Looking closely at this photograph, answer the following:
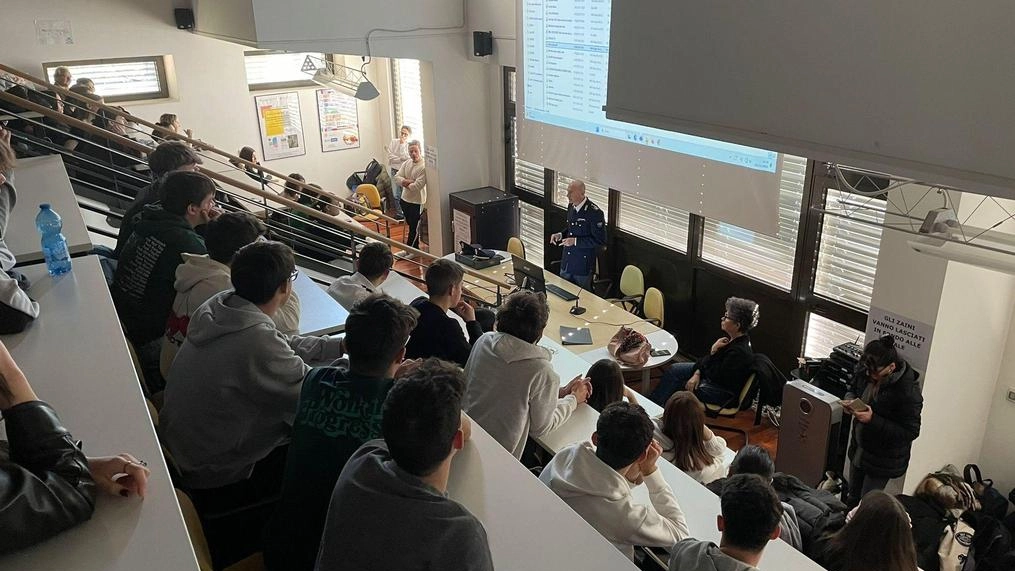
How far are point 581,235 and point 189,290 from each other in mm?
4223

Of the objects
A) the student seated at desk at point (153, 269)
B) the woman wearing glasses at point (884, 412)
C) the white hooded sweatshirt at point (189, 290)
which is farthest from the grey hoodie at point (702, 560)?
the woman wearing glasses at point (884, 412)

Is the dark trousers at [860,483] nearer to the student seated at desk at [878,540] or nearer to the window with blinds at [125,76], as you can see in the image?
the student seated at desk at [878,540]

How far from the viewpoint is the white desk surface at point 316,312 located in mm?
2668

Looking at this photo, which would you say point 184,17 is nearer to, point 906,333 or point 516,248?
point 516,248

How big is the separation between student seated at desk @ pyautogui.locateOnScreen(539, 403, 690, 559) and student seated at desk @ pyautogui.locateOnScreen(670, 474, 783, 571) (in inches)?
10.0

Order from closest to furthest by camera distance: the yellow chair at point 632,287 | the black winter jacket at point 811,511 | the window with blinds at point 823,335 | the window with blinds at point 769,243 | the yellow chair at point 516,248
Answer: the black winter jacket at point 811,511, the window with blinds at point 823,335, the window with blinds at point 769,243, the yellow chair at point 632,287, the yellow chair at point 516,248

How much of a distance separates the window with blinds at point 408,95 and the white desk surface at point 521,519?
8368mm

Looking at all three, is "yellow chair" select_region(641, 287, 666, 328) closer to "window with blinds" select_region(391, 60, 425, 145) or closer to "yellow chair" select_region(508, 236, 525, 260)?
"yellow chair" select_region(508, 236, 525, 260)

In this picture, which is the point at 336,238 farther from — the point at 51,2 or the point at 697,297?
the point at 51,2

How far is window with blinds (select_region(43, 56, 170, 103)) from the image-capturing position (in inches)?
309

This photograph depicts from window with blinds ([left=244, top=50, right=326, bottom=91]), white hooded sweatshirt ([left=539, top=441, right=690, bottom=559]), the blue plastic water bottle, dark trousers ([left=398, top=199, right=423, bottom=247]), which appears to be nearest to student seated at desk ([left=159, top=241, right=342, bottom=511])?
the blue plastic water bottle

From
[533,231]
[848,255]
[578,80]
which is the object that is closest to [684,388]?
[848,255]

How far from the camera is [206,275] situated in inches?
98.2

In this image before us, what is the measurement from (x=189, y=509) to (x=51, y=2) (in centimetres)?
779
